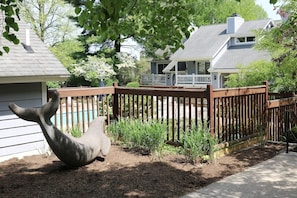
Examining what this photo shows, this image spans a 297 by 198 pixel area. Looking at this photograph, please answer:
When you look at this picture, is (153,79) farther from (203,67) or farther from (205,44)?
(205,44)

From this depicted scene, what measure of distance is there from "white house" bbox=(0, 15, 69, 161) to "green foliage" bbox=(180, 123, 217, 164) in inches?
116

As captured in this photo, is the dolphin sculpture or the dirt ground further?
the dolphin sculpture

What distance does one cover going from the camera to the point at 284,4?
26.1 ft

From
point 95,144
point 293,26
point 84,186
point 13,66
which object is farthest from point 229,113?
point 13,66

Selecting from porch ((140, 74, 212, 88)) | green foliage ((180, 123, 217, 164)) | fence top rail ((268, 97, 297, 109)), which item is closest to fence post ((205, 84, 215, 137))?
green foliage ((180, 123, 217, 164))

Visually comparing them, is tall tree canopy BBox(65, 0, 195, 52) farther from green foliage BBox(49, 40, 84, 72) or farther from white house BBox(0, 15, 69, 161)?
green foliage BBox(49, 40, 84, 72)

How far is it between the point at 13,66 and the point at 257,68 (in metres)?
7.45

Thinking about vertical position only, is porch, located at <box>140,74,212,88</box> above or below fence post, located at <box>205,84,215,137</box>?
above

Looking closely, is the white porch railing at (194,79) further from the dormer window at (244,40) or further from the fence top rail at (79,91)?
the fence top rail at (79,91)

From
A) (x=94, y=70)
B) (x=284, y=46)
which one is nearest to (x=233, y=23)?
(x=94, y=70)

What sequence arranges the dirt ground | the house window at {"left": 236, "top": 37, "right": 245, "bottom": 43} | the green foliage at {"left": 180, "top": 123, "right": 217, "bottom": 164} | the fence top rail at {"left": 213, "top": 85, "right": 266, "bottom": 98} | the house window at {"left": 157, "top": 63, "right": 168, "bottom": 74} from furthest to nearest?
the house window at {"left": 157, "top": 63, "right": 168, "bottom": 74} → the house window at {"left": 236, "top": 37, "right": 245, "bottom": 43} → the fence top rail at {"left": 213, "top": 85, "right": 266, "bottom": 98} → the green foliage at {"left": 180, "top": 123, "right": 217, "bottom": 164} → the dirt ground

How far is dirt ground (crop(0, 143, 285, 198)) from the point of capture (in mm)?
4434

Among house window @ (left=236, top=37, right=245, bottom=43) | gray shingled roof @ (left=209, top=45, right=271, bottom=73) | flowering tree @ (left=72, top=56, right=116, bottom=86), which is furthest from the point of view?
house window @ (left=236, top=37, right=245, bottom=43)

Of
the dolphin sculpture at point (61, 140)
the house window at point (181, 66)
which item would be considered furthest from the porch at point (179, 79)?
the dolphin sculpture at point (61, 140)
